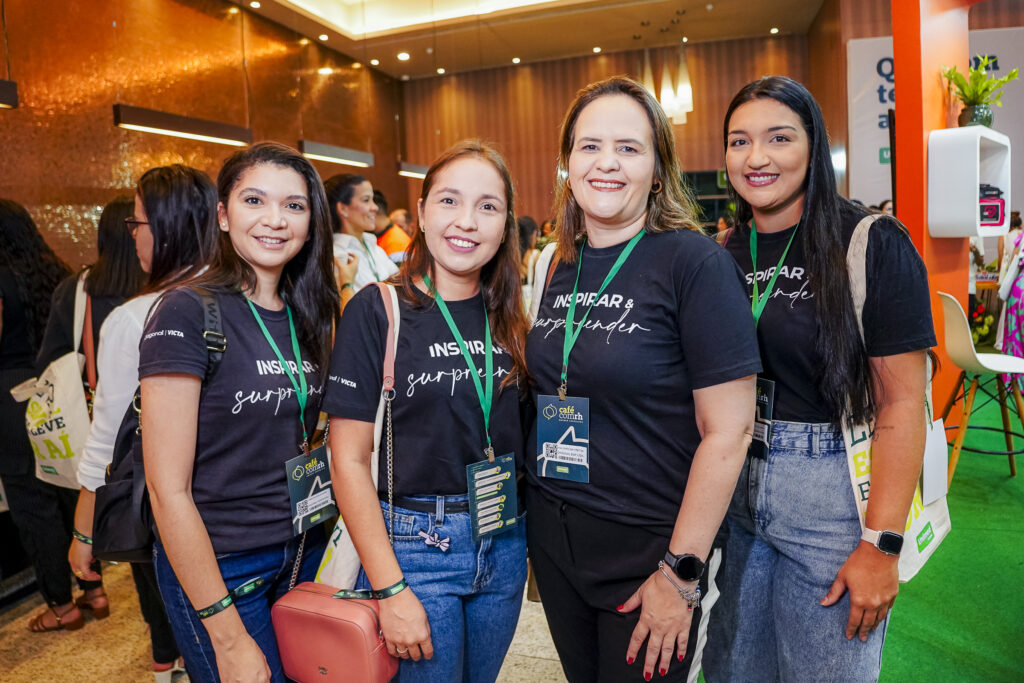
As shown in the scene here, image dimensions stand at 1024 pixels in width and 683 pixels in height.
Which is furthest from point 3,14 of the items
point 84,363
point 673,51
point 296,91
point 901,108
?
point 673,51

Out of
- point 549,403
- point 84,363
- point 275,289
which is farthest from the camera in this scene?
point 84,363

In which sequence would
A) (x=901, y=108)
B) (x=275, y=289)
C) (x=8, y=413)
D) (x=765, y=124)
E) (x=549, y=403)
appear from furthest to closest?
(x=901, y=108) → (x=8, y=413) → (x=275, y=289) → (x=765, y=124) → (x=549, y=403)

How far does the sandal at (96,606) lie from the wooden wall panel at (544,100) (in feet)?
27.7

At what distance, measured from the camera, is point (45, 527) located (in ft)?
9.44

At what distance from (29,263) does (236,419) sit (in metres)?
2.32

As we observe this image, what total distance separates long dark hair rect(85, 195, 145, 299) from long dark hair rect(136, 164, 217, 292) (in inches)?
23.7

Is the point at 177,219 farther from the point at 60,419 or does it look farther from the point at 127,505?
the point at 60,419

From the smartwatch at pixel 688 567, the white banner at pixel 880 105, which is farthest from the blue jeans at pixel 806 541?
the white banner at pixel 880 105

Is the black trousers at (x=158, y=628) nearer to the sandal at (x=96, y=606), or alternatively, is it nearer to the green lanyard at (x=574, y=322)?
the sandal at (x=96, y=606)

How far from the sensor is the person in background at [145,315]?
1590 mm

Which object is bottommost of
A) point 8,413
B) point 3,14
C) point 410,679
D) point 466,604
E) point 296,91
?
point 410,679

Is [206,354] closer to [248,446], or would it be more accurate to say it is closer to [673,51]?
[248,446]

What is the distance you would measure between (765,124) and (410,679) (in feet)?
4.53

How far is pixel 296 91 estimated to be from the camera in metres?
9.03
